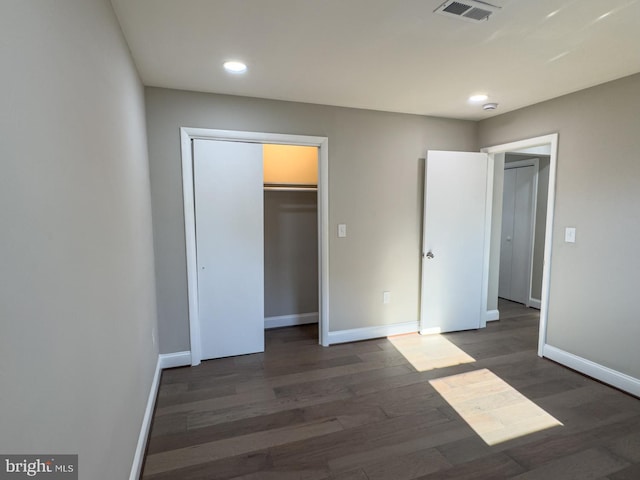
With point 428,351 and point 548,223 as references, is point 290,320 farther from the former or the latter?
point 548,223

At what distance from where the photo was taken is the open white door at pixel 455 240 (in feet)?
11.9

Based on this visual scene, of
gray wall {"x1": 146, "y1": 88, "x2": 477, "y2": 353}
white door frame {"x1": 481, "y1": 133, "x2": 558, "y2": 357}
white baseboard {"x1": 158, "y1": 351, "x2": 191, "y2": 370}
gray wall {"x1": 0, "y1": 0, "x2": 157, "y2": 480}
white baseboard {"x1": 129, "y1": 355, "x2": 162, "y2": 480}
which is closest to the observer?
gray wall {"x1": 0, "y1": 0, "x2": 157, "y2": 480}

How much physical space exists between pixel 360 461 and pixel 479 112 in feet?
11.2

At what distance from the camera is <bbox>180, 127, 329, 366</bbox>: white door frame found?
2.86 meters

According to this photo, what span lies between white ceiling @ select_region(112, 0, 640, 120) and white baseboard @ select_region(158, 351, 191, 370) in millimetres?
2307

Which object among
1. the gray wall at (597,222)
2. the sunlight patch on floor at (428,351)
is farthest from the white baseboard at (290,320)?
the gray wall at (597,222)

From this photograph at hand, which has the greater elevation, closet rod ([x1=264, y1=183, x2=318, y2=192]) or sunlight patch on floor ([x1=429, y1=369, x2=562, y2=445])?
closet rod ([x1=264, y1=183, x2=318, y2=192])

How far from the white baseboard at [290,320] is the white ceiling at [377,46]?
98.7 inches

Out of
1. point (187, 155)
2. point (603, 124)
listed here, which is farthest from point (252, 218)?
point (603, 124)

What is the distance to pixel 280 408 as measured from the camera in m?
2.39

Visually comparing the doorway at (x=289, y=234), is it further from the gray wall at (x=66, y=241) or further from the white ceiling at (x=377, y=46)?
the gray wall at (x=66, y=241)

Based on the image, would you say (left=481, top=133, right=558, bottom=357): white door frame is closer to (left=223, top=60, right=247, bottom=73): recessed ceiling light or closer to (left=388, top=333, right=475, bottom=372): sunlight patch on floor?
(left=388, top=333, right=475, bottom=372): sunlight patch on floor

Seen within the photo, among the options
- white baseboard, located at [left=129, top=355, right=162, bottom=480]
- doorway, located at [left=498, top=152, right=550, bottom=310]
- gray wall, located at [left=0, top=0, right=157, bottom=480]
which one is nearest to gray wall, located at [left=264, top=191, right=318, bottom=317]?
white baseboard, located at [left=129, top=355, right=162, bottom=480]

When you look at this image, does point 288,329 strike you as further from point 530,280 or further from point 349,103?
point 530,280
